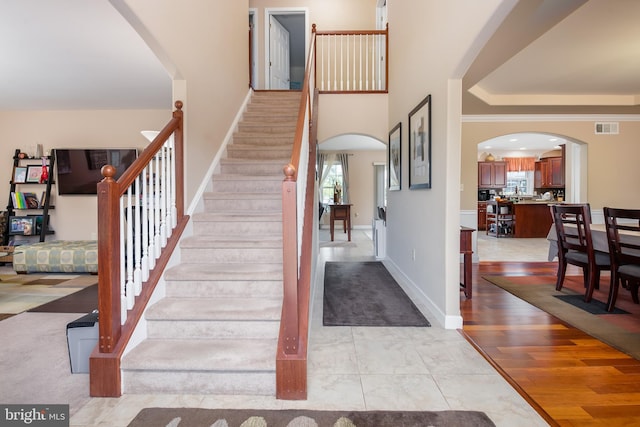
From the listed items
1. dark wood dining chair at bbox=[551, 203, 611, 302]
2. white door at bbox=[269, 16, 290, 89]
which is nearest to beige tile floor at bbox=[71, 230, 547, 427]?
dark wood dining chair at bbox=[551, 203, 611, 302]

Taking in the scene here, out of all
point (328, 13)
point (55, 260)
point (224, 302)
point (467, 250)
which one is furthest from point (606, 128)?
point (55, 260)

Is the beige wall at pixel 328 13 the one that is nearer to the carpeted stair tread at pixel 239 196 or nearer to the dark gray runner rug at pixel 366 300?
the carpeted stair tread at pixel 239 196

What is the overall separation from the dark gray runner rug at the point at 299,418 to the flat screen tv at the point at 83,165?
529 cm

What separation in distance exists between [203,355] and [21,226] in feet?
19.2

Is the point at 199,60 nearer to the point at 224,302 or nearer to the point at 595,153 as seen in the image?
the point at 224,302

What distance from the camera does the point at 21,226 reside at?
5645mm

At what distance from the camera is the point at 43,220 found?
561cm

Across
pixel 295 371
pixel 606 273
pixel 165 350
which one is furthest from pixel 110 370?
pixel 606 273

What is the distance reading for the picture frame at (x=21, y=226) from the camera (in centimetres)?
561

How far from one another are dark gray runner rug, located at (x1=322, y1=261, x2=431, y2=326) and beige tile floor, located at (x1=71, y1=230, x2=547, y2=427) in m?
0.29

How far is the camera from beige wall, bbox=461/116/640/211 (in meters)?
5.84

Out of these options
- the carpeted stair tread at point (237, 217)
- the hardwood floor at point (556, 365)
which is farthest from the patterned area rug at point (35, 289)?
the hardwood floor at point (556, 365)

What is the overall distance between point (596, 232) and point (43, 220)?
792 cm

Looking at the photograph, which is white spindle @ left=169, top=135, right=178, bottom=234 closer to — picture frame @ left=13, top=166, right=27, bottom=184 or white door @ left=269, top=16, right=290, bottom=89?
white door @ left=269, top=16, right=290, bottom=89
